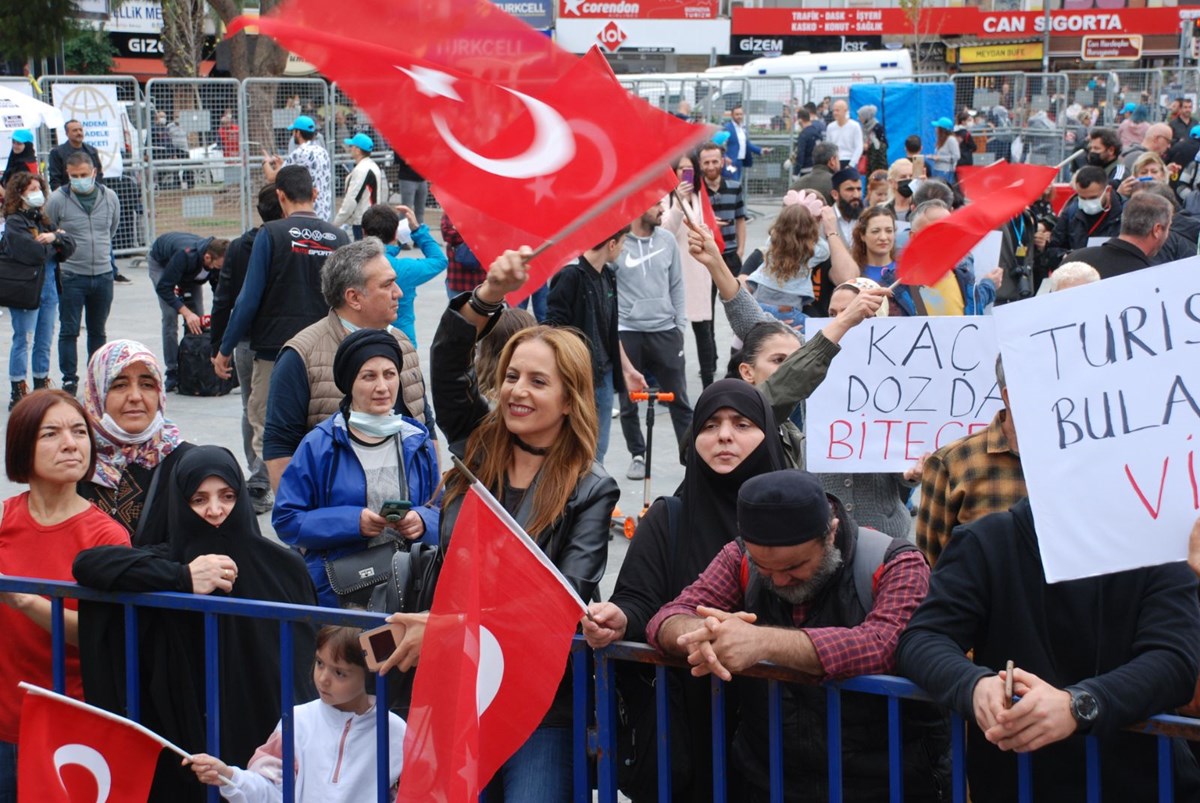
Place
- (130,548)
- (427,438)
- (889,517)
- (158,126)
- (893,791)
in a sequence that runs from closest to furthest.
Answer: (893,791)
(130,548)
(427,438)
(889,517)
(158,126)

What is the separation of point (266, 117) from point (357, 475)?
15.4 m

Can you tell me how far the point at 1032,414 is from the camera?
2.84 m

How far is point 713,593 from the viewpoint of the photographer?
3.25 meters

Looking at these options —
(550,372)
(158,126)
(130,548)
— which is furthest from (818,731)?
(158,126)

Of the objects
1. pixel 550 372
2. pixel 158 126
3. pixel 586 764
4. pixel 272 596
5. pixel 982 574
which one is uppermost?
pixel 158 126

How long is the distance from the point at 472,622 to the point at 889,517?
8.50 ft

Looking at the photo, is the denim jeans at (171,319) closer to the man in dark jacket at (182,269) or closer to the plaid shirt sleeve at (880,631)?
the man in dark jacket at (182,269)

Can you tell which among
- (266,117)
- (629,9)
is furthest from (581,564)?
(629,9)

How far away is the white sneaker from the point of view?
28.7 feet

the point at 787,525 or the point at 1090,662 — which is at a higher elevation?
the point at 787,525

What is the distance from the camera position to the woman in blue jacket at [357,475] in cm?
443

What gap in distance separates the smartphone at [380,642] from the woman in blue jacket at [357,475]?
101 centimetres

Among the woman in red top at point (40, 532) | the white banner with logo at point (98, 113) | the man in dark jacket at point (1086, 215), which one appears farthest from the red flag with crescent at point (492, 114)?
the white banner with logo at point (98, 113)

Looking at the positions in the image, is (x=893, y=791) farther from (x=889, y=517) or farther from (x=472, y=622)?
(x=889, y=517)
